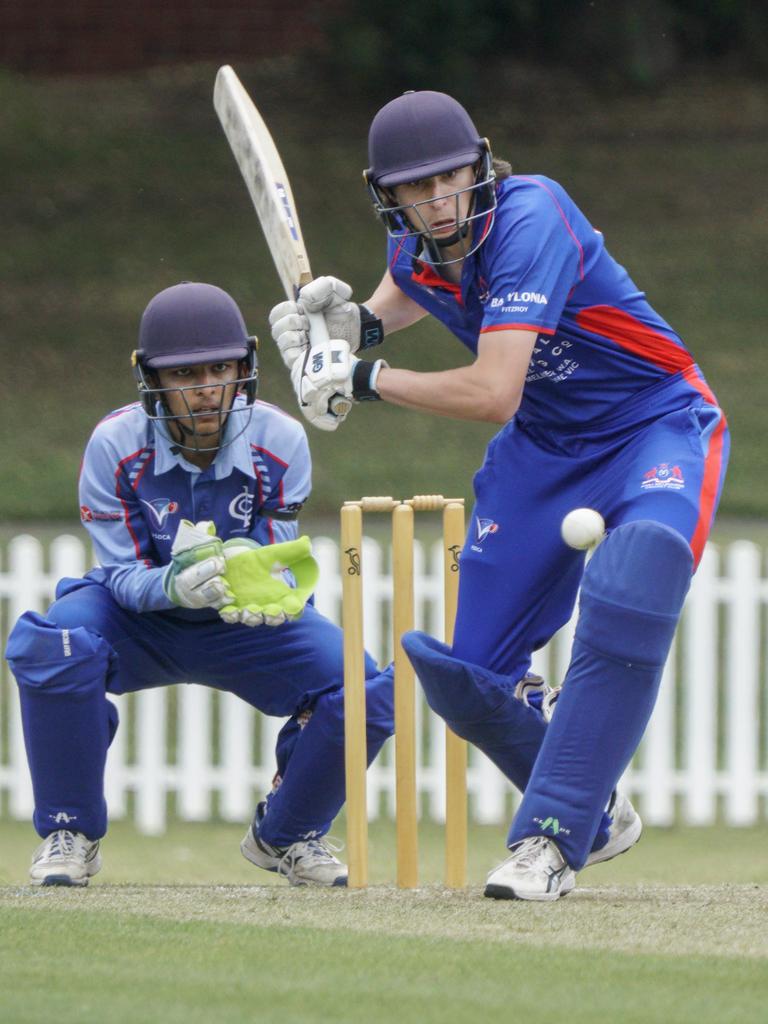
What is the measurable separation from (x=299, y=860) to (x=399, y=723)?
0.58m

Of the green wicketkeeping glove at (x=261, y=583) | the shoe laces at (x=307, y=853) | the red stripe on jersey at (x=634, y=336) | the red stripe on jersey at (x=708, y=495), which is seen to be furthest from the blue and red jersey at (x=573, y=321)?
the shoe laces at (x=307, y=853)

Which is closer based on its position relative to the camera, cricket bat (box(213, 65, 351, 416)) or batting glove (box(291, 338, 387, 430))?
batting glove (box(291, 338, 387, 430))

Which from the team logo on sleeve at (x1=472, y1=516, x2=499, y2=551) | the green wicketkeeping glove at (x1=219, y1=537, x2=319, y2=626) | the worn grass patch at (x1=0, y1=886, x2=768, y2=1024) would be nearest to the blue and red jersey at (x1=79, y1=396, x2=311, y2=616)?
the green wicketkeeping glove at (x1=219, y1=537, x2=319, y2=626)

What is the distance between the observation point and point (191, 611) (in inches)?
168

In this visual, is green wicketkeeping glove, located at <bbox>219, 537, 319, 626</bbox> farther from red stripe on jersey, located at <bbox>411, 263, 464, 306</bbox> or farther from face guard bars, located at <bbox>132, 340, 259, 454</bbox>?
red stripe on jersey, located at <bbox>411, 263, 464, 306</bbox>

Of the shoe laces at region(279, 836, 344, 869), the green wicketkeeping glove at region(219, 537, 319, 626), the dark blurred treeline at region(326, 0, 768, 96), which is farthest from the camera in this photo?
the dark blurred treeline at region(326, 0, 768, 96)

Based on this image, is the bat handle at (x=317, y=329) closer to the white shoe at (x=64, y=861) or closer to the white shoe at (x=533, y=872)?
the white shoe at (x=533, y=872)

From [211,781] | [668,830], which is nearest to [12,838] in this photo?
[211,781]

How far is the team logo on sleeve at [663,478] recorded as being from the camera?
3646mm

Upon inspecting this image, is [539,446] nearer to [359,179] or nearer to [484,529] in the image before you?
[484,529]

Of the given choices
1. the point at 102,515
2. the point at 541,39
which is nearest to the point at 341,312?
the point at 102,515

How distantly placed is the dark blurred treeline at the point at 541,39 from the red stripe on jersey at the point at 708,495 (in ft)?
36.5

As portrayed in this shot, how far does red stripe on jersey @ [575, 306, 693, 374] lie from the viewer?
12.6 ft

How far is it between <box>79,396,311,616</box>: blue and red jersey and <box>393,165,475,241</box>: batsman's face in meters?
0.70
